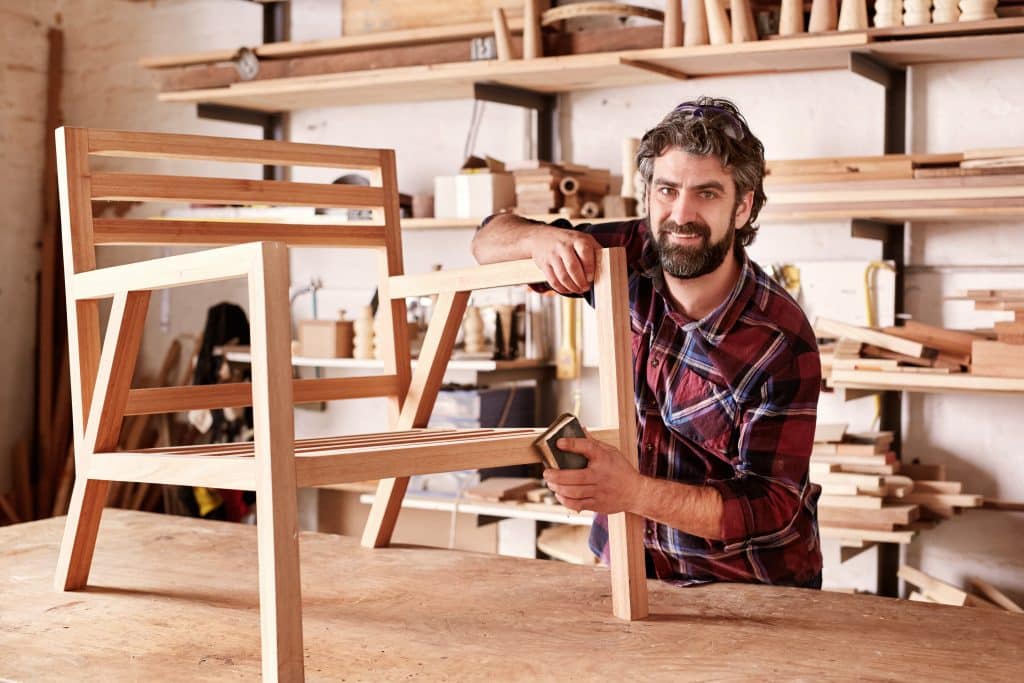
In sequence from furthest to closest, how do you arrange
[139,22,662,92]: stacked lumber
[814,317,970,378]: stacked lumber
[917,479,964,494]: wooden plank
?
[139,22,662,92]: stacked lumber < [917,479,964,494]: wooden plank < [814,317,970,378]: stacked lumber

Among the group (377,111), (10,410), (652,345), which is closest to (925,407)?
(652,345)

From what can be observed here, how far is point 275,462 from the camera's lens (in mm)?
1133

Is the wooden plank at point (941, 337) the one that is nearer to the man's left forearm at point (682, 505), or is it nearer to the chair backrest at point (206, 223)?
the man's left forearm at point (682, 505)

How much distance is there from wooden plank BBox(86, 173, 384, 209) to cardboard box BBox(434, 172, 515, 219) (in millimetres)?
1775

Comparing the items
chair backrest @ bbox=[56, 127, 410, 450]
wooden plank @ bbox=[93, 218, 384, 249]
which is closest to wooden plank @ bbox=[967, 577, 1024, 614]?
chair backrest @ bbox=[56, 127, 410, 450]

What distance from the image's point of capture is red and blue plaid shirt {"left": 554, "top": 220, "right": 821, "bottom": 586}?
186 centimetres

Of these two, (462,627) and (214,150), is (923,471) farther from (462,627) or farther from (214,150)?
(214,150)

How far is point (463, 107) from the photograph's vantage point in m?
4.08

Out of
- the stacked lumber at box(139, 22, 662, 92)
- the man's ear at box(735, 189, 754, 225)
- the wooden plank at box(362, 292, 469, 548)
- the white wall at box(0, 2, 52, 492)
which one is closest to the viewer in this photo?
the wooden plank at box(362, 292, 469, 548)

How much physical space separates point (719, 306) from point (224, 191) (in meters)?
0.85

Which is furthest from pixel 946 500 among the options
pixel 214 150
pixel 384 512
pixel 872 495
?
pixel 214 150

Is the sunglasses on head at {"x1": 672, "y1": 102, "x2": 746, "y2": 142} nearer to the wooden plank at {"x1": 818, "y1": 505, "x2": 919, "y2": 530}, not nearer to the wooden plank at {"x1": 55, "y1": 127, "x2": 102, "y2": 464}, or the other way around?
the wooden plank at {"x1": 55, "y1": 127, "x2": 102, "y2": 464}

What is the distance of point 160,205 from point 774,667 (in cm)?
400

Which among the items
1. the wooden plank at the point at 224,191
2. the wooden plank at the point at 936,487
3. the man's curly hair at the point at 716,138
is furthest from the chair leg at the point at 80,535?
the wooden plank at the point at 936,487
